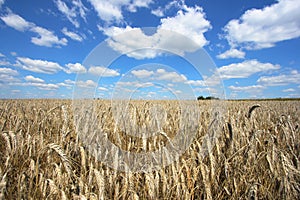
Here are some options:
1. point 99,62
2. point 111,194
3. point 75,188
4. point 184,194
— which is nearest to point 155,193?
point 184,194

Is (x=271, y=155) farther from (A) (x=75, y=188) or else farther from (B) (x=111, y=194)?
(A) (x=75, y=188)

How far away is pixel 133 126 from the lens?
2891 mm

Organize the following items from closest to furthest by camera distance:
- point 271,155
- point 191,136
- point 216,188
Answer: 1. point 216,188
2. point 271,155
3. point 191,136

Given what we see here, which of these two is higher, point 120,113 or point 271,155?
point 120,113

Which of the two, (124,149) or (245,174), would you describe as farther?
(124,149)

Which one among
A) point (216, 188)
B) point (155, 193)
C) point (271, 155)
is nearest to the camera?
point (155, 193)

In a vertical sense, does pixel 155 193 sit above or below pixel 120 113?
below

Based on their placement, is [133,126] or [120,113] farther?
[120,113]

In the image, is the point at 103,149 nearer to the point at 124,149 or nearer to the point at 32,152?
the point at 124,149

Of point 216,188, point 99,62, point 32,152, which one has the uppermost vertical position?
point 99,62

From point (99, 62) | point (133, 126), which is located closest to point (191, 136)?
point (133, 126)

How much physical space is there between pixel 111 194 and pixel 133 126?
1411mm

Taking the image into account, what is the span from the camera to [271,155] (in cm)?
187

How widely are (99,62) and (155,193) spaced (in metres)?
1.89
